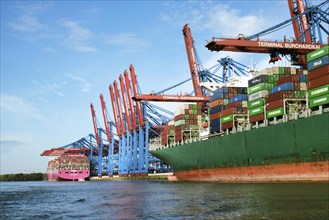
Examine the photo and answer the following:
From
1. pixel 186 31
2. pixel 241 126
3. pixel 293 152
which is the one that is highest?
pixel 186 31

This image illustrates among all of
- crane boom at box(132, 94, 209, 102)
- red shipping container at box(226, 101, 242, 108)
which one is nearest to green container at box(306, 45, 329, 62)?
red shipping container at box(226, 101, 242, 108)

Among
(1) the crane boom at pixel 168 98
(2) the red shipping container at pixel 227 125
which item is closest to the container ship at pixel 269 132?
(2) the red shipping container at pixel 227 125

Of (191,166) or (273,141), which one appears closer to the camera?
(273,141)

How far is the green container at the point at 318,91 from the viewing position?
106 ft

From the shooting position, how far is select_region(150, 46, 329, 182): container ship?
1307 inches

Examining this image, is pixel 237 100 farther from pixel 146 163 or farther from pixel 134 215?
pixel 146 163

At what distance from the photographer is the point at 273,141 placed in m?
38.4

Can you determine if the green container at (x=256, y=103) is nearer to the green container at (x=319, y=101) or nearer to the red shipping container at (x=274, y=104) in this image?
the red shipping container at (x=274, y=104)

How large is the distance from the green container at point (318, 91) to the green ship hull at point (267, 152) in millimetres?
2136

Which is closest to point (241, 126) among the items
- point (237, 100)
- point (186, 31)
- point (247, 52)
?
point (237, 100)

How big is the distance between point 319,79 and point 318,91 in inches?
43.0

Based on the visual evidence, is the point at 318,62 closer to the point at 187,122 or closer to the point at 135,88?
the point at 187,122

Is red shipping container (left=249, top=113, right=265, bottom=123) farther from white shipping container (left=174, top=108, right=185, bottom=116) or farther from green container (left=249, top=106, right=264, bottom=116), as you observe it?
white shipping container (left=174, top=108, right=185, bottom=116)

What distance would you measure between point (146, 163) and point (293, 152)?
60.4 meters
